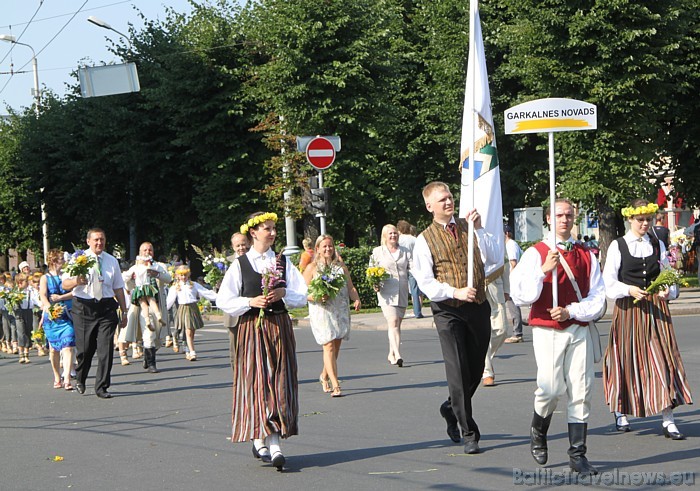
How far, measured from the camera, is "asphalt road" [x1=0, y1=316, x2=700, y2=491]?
7586 millimetres

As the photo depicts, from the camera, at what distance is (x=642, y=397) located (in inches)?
342

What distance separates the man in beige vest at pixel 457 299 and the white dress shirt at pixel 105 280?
573 centimetres

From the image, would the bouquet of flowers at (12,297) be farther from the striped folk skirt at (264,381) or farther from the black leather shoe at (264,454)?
the black leather shoe at (264,454)

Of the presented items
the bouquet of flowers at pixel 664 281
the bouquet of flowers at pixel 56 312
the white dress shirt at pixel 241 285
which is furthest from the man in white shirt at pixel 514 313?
the white dress shirt at pixel 241 285

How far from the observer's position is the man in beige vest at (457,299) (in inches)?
323

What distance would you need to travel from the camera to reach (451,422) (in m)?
8.63

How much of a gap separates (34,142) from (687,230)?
29.2 meters

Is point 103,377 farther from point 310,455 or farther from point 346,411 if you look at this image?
point 310,455

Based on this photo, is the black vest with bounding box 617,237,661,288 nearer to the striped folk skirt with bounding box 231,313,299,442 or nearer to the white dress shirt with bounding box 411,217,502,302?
the white dress shirt with bounding box 411,217,502,302

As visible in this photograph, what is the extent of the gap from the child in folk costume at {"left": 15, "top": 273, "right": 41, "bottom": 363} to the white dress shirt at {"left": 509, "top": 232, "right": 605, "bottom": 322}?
45.0 feet

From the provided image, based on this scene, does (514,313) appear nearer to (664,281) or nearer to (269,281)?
(664,281)

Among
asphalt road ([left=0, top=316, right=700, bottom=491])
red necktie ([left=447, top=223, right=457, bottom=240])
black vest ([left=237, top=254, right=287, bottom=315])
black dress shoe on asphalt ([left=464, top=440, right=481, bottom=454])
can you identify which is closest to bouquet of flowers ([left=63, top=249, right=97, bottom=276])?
asphalt road ([left=0, top=316, right=700, bottom=491])

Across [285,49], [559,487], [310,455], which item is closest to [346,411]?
[310,455]

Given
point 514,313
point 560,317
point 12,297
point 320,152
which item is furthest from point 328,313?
point 12,297
